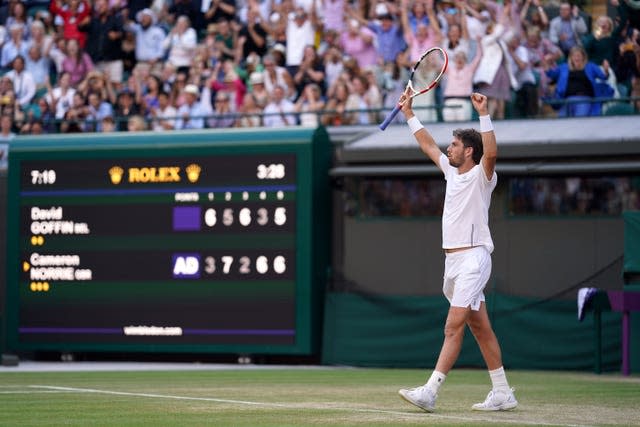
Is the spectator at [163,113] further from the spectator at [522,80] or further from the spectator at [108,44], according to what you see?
the spectator at [522,80]

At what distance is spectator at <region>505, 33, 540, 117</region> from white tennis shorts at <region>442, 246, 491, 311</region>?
1102 centimetres

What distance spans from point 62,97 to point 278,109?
4591 mm

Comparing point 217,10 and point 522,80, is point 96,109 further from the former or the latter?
point 522,80

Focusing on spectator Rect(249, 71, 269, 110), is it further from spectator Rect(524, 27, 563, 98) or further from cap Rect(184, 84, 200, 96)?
spectator Rect(524, 27, 563, 98)

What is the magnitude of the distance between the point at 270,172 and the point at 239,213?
80 centimetres

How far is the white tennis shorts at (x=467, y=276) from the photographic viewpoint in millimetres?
10859

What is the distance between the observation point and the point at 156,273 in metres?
22.6

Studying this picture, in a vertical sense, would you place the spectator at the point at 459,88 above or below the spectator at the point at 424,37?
below

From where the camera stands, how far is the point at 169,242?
888 inches

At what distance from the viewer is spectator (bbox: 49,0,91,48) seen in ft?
90.2

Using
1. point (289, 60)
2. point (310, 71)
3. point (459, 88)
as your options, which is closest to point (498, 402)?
point (459, 88)

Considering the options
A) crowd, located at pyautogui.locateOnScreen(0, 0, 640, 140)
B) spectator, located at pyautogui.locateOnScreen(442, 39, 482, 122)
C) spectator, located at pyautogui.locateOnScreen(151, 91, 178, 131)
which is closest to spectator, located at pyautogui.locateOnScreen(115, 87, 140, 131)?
crowd, located at pyautogui.locateOnScreen(0, 0, 640, 140)

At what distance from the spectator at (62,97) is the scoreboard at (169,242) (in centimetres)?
232

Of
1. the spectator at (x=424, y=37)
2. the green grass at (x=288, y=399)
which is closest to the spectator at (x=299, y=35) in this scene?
the spectator at (x=424, y=37)
